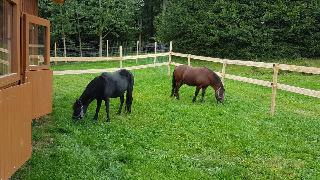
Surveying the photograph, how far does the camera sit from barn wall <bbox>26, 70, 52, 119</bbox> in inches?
320

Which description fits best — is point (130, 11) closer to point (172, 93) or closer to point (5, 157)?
point (172, 93)

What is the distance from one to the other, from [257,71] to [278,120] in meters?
12.4

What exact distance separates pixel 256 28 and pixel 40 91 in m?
21.3

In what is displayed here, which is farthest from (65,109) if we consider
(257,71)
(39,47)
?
(257,71)

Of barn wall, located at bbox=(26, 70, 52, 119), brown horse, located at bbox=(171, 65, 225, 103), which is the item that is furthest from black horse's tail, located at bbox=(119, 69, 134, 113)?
brown horse, located at bbox=(171, 65, 225, 103)

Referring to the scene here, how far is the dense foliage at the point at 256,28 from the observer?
87.8ft

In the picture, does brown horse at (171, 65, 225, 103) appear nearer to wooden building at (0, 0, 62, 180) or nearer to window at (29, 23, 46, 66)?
window at (29, 23, 46, 66)

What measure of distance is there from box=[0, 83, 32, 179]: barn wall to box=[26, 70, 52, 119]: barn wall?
2635 mm

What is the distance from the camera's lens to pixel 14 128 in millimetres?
4719

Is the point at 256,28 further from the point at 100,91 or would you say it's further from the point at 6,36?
the point at 6,36

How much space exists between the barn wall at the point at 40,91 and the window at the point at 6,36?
8.94 feet

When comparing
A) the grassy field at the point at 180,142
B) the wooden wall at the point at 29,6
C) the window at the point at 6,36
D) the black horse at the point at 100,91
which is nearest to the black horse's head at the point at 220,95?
the grassy field at the point at 180,142

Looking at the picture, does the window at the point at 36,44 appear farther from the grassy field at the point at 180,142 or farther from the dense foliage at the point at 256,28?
the dense foliage at the point at 256,28

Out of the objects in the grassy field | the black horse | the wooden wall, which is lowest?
the grassy field
